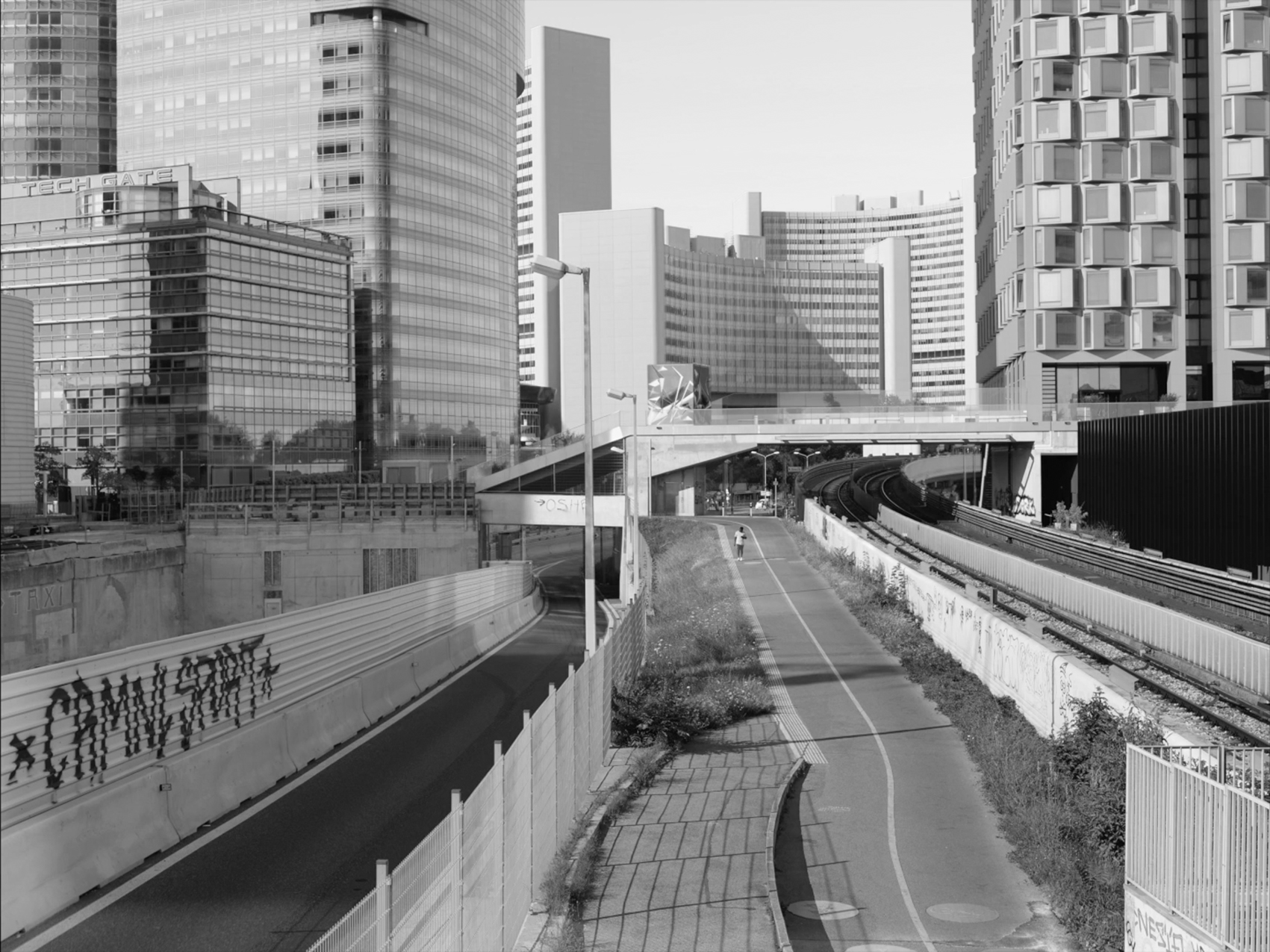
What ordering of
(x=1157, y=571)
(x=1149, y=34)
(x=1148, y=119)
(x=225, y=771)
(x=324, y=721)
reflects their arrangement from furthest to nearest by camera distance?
(x=1148, y=119)
(x=1149, y=34)
(x=1157, y=571)
(x=324, y=721)
(x=225, y=771)

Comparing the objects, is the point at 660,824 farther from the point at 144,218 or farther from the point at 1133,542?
the point at 144,218

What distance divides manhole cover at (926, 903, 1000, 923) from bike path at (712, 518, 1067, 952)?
0.07 feet

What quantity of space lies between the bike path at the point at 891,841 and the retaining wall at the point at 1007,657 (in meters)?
1.40

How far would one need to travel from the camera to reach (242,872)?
1378cm

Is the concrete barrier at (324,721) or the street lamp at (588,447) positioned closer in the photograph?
the concrete barrier at (324,721)

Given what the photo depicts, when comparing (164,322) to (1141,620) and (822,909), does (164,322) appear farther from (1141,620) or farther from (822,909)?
(822,909)

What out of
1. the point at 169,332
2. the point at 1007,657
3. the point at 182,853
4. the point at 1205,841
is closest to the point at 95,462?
the point at 169,332

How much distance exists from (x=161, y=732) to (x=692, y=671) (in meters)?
14.1

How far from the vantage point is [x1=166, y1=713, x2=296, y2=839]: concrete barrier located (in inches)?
601

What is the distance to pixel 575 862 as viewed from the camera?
14273 mm

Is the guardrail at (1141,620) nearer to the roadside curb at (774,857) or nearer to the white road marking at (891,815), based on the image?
the white road marking at (891,815)

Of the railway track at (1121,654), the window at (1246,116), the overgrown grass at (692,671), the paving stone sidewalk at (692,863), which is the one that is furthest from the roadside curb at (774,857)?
the window at (1246,116)

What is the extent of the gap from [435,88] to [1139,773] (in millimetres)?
137921

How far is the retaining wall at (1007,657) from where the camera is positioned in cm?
1967
